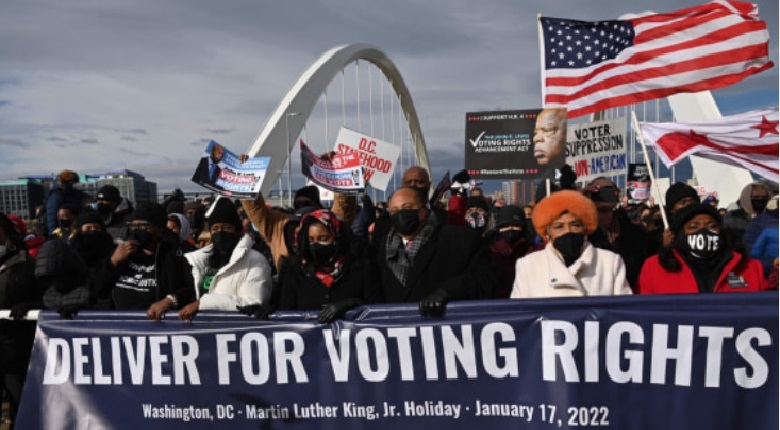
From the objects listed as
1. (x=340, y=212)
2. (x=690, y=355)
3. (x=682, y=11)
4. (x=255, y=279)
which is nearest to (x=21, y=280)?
(x=255, y=279)

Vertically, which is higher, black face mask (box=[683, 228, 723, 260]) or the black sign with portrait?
the black sign with portrait

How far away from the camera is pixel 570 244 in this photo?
358cm

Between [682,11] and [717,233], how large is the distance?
3396 millimetres

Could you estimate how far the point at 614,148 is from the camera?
11156 mm

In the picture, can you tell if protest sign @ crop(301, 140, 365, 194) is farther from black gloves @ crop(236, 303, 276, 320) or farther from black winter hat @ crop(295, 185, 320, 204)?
black gloves @ crop(236, 303, 276, 320)

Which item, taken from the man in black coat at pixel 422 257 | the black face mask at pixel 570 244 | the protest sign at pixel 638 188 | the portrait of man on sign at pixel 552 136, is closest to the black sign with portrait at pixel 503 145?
the portrait of man on sign at pixel 552 136

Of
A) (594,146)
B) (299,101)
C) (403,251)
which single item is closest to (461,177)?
(403,251)

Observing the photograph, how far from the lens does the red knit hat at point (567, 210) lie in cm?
365

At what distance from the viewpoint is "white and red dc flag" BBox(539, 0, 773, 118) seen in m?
6.10

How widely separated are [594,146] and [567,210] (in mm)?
7836

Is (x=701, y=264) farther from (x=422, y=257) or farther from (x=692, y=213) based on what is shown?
(x=422, y=257)

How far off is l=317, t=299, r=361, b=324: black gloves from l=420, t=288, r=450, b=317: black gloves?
1.35 feet

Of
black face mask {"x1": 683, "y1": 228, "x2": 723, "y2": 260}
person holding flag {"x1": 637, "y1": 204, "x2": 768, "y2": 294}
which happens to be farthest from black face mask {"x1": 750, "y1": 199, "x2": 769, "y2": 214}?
black face mask {"x1": 683, "y1": 228, "x2": 723, "y2": 260}

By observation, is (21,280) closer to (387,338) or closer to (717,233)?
(387,338)
